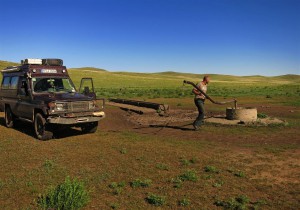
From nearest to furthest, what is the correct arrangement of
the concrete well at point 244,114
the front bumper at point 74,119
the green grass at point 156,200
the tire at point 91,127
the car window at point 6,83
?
the green grass at point 156,200, the front bumper at point 74,119, the tire at point 91,127, the car window at point 6,83, the concrete well at point 244,114

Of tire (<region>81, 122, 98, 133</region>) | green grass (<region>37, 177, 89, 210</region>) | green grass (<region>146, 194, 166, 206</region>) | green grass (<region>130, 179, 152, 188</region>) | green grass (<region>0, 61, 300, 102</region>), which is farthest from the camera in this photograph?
green grass (<region>0, 61, 300, 102</region>)

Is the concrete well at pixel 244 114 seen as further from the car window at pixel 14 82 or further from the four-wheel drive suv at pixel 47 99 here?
the car window at pixel 14 82

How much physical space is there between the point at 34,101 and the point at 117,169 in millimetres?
5296

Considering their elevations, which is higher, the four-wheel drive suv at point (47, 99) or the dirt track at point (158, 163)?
the four-wheel drive suv at point (47, 99)

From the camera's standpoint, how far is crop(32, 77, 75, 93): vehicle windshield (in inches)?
469

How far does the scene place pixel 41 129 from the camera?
11.3 meters

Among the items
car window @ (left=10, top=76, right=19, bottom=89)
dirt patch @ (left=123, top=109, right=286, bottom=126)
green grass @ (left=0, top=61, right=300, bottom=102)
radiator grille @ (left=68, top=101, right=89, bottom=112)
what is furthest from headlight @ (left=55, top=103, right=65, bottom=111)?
green grass @ (left=0, top=61, right=300, bottom=102)

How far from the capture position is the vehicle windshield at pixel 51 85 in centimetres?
1192

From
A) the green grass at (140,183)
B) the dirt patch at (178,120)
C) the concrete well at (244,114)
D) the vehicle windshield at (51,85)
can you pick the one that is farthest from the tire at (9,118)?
the concrete well at (244,114)

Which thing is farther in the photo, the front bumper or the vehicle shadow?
the vehicle shadow

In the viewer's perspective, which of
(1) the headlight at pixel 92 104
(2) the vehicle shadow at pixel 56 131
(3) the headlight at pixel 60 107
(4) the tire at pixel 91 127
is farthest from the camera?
(4) the tire at pixel 91 127

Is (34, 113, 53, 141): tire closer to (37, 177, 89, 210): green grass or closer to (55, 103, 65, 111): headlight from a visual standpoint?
(55, 103, 65, 111): headlight

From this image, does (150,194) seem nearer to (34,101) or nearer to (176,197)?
(176,197)

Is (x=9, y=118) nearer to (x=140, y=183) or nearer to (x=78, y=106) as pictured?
(x=78, y=106)
